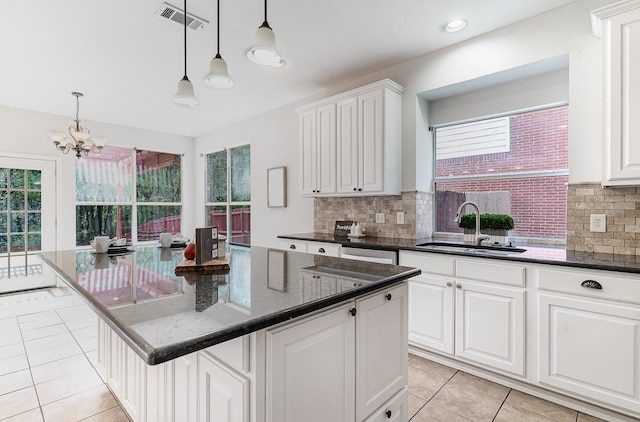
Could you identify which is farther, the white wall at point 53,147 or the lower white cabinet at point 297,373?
the white wall at point 53,147

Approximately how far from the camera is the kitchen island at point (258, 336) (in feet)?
3.03

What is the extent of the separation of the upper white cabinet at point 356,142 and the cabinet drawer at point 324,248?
60 cm

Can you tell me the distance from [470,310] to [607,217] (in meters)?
1.12

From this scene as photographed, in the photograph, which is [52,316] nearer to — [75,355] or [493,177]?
[75,355]

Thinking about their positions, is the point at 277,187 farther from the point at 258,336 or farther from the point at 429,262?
the point at 258,336

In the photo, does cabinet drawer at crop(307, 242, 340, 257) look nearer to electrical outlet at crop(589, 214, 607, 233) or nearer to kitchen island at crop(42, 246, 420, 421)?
kitchen island at crop(42, 246, 420, 421)

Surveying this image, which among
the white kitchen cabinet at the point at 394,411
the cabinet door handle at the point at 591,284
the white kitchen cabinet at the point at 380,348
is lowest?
the white kitchen cabinet at the point at 394,411

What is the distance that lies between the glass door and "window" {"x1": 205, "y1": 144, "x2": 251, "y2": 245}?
2412 mm

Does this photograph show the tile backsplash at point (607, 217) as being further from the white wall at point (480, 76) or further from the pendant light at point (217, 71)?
the pendant light at point (217, 71)

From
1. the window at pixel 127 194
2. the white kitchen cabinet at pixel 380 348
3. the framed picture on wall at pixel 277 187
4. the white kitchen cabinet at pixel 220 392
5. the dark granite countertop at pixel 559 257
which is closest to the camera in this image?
the white kitchen cabinet at pixel 220 392

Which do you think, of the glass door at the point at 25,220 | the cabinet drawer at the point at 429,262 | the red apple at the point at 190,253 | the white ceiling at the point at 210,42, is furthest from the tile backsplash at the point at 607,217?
the glass door at the point at 25,220

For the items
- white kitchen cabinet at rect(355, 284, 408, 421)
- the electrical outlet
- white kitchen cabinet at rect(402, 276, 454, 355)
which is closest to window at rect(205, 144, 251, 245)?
white kitchen cabinet at rect(402, 276, 454, 355)

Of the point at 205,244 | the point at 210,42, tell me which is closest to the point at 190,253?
the point at 205,244

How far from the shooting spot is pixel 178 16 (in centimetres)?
251
